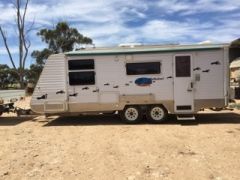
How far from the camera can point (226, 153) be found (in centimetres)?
827

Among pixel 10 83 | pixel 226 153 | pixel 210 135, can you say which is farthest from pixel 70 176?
pixel 10 83

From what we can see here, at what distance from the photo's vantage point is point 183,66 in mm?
13047

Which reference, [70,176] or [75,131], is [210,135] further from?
[70,176]

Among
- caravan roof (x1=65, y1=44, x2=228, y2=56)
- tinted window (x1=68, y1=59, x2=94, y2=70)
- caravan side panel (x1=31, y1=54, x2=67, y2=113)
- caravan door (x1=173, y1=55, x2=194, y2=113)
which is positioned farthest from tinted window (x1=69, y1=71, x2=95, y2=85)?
caravan door (x1=173, y1=55, x2=194, y2=113)

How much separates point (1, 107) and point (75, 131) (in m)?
4.32

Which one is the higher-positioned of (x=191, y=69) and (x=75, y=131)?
(x=191, y=69)

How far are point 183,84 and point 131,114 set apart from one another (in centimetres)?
205

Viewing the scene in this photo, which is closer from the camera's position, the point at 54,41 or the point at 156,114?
the point at 156,114

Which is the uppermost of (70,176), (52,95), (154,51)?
(154,51)

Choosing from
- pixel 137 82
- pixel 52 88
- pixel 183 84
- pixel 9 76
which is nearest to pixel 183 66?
pixel 183 84

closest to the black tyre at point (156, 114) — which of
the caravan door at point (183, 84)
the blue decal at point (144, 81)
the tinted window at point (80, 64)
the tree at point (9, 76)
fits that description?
the caravan door at point (183, 84)

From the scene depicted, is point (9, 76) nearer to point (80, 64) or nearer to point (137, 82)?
point (80, 64)

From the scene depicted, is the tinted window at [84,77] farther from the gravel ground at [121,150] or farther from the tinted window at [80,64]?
the gravel ground at [121,150]

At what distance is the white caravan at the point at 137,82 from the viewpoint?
1298cm
